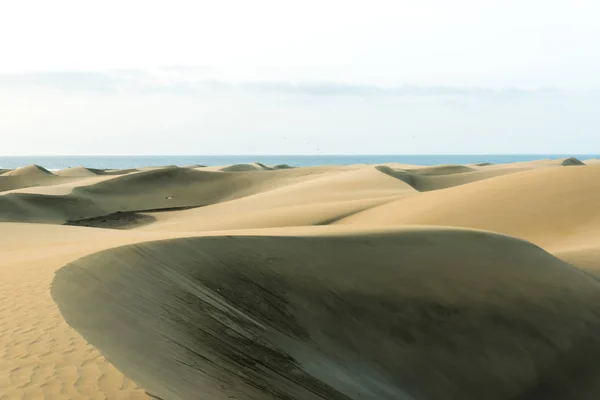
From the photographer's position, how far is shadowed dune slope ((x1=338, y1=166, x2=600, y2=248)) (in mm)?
18594

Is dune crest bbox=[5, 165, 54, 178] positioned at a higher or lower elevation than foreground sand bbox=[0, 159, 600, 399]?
lower

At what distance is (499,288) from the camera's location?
1096 cm

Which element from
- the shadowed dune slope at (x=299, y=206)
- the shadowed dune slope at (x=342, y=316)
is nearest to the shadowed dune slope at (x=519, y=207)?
the shadowed dune slope at (x=299, y=206)

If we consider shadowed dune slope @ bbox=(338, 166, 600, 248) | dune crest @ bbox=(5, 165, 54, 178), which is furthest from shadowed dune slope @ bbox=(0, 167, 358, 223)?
shadowed dune slope @ bbox=(338, 166, 600, 248)

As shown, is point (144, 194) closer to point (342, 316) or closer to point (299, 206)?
point (299, 206)

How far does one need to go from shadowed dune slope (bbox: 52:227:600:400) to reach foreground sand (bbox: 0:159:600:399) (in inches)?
1.0

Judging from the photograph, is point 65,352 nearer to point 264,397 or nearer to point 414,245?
point 264,397

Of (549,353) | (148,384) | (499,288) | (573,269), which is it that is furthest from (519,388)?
(148,384)

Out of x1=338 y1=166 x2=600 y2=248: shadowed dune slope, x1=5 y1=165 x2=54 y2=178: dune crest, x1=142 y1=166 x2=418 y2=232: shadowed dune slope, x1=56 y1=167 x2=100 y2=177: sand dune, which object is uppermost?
x1=338 y1=166 x2=600 y2=248: shadowed dune slope

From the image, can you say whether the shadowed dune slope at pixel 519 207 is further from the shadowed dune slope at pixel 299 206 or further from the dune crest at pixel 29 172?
the dune crest at pixel 29 172

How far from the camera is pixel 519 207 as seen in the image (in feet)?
66.6

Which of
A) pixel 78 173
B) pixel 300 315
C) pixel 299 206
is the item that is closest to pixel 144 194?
pixel 299 206

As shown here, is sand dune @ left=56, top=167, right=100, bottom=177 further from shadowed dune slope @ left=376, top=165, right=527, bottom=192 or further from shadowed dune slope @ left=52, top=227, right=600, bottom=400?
shadowed dune slope @ left=52, top=227, right=600, bottom=400

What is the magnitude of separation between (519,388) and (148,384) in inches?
271
